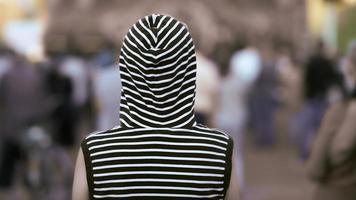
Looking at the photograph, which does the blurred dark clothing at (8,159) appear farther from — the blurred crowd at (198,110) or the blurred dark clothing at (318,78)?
the blurred dark clothing at (318,78)

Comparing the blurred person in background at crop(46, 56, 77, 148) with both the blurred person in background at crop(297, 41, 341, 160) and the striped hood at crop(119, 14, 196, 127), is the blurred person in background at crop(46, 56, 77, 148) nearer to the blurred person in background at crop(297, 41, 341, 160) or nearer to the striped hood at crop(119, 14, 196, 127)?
the blurred person in background at crop(297, 41, 341, 160)

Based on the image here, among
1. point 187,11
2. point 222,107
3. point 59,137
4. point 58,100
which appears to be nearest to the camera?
point 222,107

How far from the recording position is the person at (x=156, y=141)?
315cm

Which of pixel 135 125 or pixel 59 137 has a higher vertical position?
pixel 135 125

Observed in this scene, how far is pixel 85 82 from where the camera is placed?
1474 centimetres

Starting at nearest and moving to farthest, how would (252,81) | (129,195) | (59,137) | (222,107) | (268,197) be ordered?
(129,195), (222,107), (268,197), (59,137), (252,81)

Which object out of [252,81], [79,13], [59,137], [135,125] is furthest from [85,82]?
[79,13]

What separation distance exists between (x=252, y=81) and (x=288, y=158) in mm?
1338

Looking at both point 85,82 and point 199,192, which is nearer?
point 199,192

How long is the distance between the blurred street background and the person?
2.66 metres

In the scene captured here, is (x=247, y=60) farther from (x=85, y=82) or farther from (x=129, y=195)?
(x=129, y=195)

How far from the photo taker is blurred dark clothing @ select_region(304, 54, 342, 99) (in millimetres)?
11544

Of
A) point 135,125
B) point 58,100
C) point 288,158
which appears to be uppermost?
point 135,125

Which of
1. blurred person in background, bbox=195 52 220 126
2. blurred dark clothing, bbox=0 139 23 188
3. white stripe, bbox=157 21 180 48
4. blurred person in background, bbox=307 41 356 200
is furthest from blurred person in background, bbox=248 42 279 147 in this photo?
white stripe, bbox=157 21 180 48
